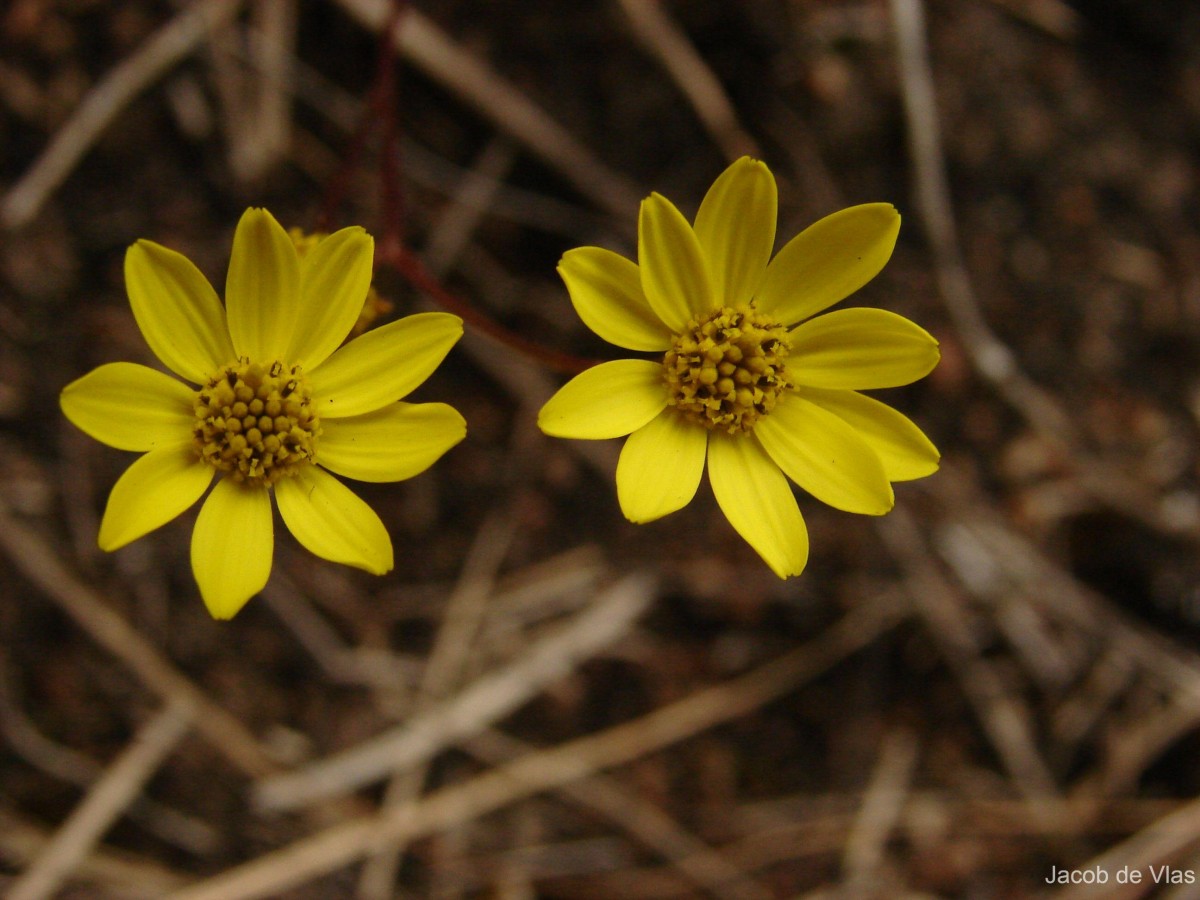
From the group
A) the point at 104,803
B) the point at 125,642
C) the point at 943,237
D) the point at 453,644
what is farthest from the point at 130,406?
the point at 943,237

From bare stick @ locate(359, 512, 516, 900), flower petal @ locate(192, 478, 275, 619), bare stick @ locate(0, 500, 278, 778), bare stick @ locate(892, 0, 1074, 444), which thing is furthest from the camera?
bare stick @ locate(359, 512, 516, 900)

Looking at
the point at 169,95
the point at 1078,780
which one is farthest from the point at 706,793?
the point at 169,95

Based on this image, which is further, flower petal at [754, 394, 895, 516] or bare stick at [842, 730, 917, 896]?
bare stick at [842, 730, 917, 896]

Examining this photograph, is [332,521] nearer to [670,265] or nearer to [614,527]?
[670,265]

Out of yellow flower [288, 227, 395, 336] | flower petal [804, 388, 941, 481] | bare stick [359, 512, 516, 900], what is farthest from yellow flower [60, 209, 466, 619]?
bare stick [359, 512, 516, 900]

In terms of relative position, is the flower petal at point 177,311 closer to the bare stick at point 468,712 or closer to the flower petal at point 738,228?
the flower petal at point 738,228

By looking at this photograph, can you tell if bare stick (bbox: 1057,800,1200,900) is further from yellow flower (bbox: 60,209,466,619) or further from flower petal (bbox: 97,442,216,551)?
flower petal (bbox: 97,442,216,551)

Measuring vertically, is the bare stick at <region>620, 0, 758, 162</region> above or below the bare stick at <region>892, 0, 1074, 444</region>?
above
